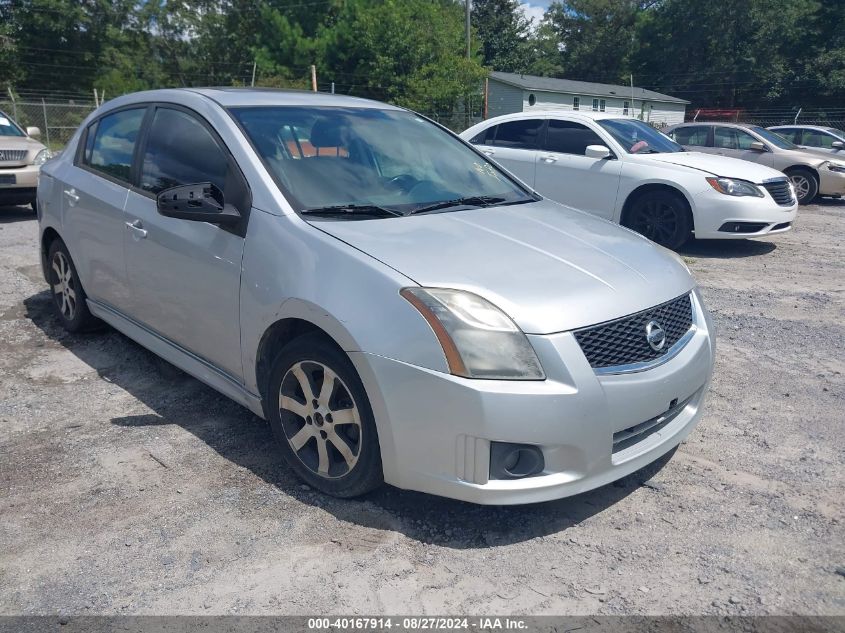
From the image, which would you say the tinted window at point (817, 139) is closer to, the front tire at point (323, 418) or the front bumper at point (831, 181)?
the front bumper at point (831, 181)

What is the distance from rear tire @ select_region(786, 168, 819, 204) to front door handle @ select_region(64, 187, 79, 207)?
13132 millimetres

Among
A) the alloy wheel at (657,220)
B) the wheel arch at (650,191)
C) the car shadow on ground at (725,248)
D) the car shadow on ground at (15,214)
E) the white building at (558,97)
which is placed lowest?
the car shadow on ground at (15,214)

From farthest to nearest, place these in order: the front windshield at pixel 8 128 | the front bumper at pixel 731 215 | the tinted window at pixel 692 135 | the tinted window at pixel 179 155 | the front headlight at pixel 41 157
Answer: the tinted window at pixel 692 135 → the front windshield at pixel 8 128 → the front headlight at pixel 41 157 → the front bumper at pixel 731 215 → the tinted window at pixel 179 155

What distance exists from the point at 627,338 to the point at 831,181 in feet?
43.5

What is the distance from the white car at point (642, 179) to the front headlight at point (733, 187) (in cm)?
1

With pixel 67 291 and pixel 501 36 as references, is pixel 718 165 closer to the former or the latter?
pixel 67 291

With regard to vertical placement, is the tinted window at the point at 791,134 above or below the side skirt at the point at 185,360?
above

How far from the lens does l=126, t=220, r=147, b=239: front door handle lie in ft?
13.1

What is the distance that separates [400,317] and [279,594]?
1.08m

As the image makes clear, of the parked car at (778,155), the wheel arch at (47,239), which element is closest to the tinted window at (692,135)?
the parked car at (778,155)

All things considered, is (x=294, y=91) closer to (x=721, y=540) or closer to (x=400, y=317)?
(x=400, y=317)

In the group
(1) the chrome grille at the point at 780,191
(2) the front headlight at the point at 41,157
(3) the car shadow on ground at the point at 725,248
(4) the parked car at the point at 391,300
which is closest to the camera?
(4) the parked car at the point at 391,300

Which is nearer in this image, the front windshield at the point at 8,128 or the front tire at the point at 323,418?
the front tire at the point at 323,418

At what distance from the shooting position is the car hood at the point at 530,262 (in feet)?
9.11
